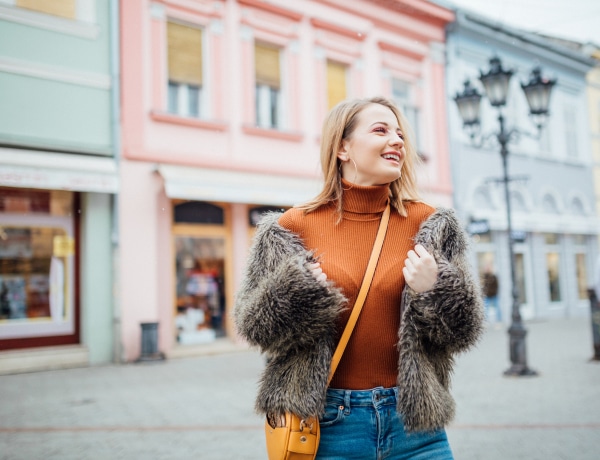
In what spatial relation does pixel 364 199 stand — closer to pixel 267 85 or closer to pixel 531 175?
pixel 267 85

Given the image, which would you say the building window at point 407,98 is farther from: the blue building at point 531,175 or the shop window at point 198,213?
the shop window at point 198,213

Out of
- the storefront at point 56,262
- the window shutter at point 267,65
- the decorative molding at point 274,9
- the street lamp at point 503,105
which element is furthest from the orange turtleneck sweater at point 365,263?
the decorative molding at point 274,9

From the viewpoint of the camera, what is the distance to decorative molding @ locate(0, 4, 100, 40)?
26.2ft

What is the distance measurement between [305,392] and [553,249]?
19285mm

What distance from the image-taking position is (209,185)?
1104 cm

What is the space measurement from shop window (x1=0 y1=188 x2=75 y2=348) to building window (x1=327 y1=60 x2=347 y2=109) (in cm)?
632

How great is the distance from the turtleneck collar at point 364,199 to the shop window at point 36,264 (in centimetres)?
799

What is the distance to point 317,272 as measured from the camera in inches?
76.2

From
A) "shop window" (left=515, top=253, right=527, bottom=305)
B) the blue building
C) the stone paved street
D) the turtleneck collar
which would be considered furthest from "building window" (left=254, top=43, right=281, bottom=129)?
the turtleneck collar

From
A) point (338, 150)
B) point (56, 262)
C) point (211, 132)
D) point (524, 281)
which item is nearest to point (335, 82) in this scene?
point (211, 132)

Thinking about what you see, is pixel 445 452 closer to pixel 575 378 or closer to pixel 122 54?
pixel 575 378

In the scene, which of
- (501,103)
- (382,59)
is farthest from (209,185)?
(382,59)

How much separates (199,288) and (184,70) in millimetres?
4093

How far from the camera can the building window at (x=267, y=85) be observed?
40.5 feet
